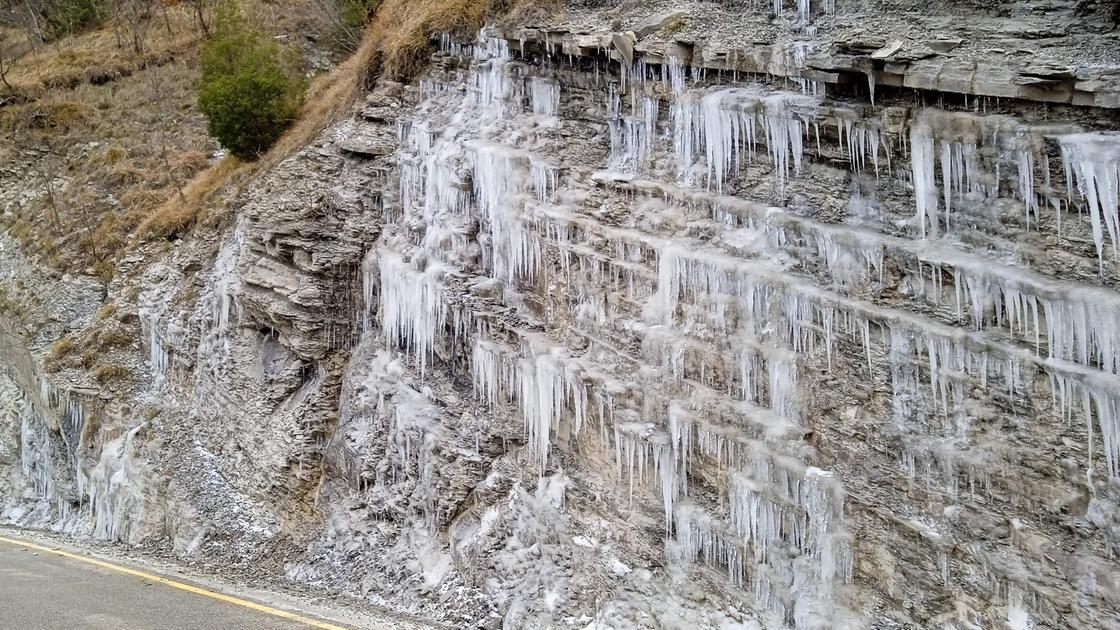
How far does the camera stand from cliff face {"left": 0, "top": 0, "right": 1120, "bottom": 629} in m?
7.00

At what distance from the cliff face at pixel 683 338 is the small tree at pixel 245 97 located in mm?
2384

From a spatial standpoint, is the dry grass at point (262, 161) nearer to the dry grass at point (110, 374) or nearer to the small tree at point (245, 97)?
the small tree at point (245, 97)

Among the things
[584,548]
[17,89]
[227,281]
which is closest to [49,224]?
[17,89]

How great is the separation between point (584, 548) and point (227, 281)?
27.9 feet

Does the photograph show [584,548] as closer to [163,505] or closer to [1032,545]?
[1032,545]

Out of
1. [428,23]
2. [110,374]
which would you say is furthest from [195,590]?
[428,23]

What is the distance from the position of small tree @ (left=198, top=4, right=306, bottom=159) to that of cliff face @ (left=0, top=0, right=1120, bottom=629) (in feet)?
7.82

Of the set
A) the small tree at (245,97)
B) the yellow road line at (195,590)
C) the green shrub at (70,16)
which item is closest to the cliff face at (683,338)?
the yellow road line at (195,590)

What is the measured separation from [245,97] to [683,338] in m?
11.4

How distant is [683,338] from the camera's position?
30.9 ft

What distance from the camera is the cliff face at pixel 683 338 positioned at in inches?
276

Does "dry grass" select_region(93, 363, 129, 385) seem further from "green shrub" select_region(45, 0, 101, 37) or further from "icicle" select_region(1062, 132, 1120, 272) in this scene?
"icicle" select_region(1062, 132, 1120, 272)

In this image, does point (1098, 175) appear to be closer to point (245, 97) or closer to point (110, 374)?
point (245, 97)

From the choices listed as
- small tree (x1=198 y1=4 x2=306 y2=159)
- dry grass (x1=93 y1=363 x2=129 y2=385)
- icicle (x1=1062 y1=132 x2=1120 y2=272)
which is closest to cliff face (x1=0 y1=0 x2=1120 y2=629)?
icicle (x1=1062 y1=132 x2=1120 y2=272)
